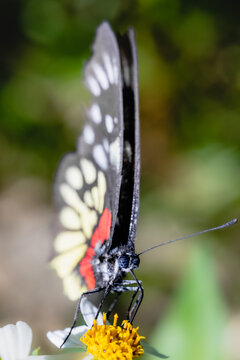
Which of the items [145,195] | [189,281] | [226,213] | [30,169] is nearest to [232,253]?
[226,213]


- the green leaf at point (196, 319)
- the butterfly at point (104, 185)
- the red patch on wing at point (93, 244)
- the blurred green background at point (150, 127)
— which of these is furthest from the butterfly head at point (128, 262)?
the blurred green background at point (150, 127)

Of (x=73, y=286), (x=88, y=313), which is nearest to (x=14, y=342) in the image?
(x=88, y=313)

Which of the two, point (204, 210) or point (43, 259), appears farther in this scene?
point (204, 210)

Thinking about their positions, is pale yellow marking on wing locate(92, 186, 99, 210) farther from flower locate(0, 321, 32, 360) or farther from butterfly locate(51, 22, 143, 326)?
flower locate(0, 321, 32, 360)

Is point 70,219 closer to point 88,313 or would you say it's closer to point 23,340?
point 88,313

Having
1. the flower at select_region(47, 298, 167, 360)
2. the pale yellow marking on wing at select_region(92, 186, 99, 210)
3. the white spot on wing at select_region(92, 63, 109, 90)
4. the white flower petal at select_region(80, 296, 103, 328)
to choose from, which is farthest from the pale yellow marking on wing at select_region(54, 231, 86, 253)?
the white spot on wing at select_region(92, 63, 109, 90)

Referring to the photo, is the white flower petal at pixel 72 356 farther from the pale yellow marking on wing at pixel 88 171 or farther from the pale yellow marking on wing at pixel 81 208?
the pale yellow marking on wing at pixel 88 171

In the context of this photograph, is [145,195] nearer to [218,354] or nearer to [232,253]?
[232,253]
